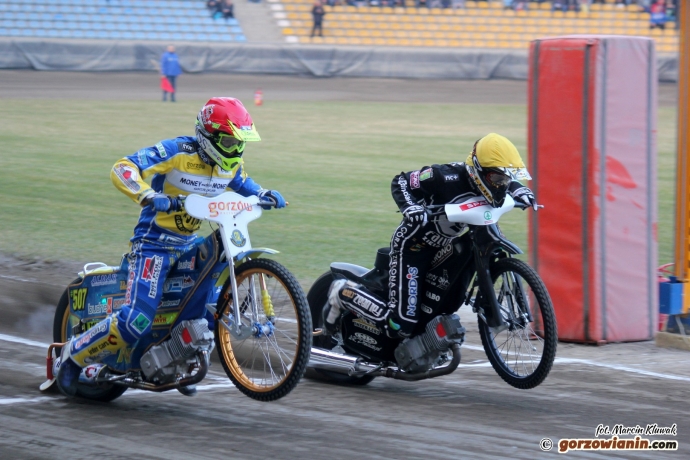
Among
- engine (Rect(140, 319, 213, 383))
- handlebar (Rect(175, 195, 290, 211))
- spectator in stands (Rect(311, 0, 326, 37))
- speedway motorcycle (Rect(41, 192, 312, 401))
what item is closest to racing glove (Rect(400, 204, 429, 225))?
handlebar (Rect(175, 195, 290, 211))

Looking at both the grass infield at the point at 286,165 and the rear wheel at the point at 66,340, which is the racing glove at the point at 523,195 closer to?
the rear wheel at the point at 66,340

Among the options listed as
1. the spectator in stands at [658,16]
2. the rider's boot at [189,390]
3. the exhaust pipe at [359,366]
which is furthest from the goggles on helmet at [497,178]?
the spectator in stands at [658,16]

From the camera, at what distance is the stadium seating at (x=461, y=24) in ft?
150

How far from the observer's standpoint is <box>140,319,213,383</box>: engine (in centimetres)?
605

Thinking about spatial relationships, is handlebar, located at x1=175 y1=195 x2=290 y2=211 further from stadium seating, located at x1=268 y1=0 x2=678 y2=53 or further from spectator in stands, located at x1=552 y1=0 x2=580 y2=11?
spectator in stands, located at x1=552 y1=0 x2=580 y2=11

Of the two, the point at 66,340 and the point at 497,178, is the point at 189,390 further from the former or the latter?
the point at 497,178

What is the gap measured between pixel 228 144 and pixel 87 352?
1.58 meters

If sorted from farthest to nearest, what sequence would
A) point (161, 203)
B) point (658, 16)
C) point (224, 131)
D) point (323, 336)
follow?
point (658, 16), point (323, 336), point (224, 131), point (161, 203)

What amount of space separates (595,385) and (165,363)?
2.99 m

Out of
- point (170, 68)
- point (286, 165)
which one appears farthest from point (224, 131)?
point (170, 68)

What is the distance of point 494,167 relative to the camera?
6.39 meters

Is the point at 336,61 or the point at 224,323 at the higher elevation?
the point at 336,61

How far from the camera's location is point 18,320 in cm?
892

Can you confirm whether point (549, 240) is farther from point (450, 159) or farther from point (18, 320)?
point (450, 159)
